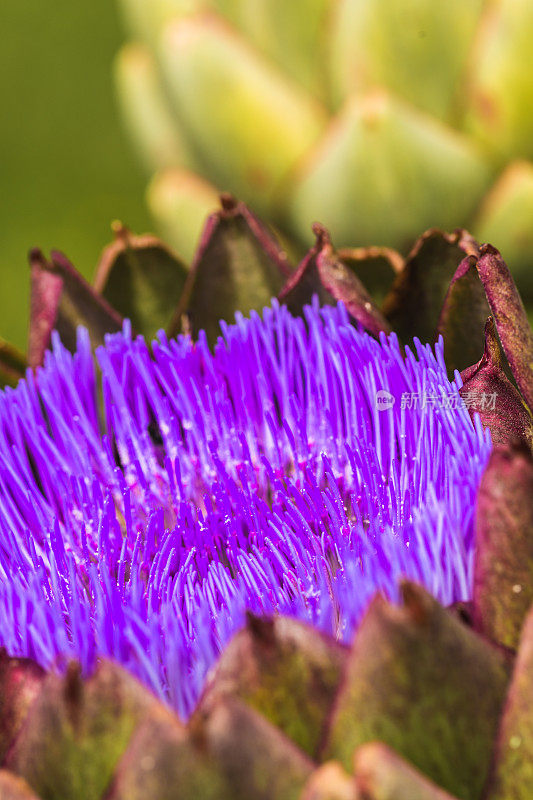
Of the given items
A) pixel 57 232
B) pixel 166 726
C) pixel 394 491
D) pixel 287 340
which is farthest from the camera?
pixel 57 232

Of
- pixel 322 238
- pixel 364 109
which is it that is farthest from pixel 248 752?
pixel 364 109

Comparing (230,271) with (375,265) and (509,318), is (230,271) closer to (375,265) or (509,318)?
(375,265)

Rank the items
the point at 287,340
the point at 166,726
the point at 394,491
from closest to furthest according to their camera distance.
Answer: the point at 166,726 → the point at 394,491 → the point at 287,340

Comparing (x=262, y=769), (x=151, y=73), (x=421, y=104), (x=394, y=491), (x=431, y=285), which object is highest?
(x=151, y=73)

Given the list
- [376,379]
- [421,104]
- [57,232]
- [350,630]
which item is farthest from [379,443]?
[57,232]

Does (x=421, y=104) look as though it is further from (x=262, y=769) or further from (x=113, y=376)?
(x=262, y=769)

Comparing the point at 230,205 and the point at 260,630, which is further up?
the point at 230,205

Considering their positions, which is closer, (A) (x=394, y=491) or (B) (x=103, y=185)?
(A) (x=394, y=491)
